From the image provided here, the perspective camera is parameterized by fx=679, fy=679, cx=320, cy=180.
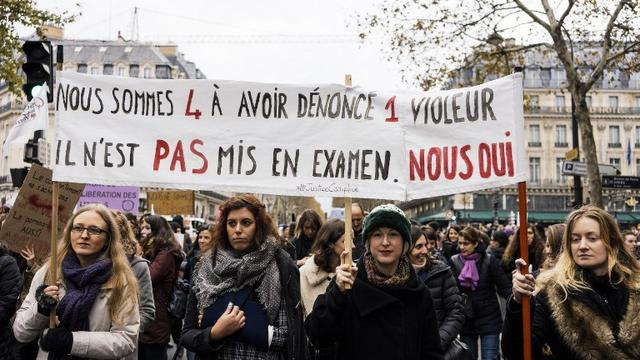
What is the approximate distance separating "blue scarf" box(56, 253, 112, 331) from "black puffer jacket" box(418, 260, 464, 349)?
2.63m

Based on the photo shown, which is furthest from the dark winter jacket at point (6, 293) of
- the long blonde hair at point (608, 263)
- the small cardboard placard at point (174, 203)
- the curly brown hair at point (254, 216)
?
the small cardboard placard at point (174, 203)

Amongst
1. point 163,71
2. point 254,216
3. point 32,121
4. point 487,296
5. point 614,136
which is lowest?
point 487,296

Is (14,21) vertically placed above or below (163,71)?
below

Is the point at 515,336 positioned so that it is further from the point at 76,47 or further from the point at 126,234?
the point at 76,47

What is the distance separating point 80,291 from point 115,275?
21cm

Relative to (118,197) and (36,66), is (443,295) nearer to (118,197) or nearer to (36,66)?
(36,66)

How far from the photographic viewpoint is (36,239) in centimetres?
564

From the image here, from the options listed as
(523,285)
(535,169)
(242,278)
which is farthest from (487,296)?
(535,169)

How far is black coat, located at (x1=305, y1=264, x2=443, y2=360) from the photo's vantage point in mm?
3268

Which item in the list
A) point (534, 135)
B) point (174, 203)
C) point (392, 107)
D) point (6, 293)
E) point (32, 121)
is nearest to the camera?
point (392, 107)

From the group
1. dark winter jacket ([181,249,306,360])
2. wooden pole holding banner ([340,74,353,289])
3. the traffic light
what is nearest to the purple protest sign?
the traffic light

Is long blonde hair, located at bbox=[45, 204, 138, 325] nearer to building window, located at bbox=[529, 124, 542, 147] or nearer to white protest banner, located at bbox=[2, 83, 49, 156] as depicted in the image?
white protest banner, located at bbox=[2, 83, 49, 156]

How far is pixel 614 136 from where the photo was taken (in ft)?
232

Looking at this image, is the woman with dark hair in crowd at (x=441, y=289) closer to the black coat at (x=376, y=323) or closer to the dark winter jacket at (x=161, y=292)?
the black coat at (x=376, y=323)
